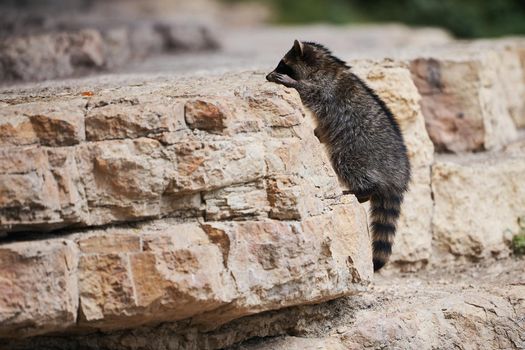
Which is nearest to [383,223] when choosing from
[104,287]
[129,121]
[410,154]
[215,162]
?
[410,154]

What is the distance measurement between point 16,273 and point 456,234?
3.38 metres

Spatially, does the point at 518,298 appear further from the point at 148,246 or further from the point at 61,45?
the point at 61,45

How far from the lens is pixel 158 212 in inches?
187

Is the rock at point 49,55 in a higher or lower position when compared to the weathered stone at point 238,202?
higher

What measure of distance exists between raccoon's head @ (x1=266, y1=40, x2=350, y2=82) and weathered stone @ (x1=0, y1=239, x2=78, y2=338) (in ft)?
7.76

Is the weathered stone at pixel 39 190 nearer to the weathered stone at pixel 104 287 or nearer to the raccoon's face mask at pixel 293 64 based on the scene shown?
the weathered stone at pixel 104 287

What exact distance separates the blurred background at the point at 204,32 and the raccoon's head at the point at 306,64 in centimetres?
68

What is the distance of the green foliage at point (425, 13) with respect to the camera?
598 inches

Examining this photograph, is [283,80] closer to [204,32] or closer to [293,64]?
[293,64]

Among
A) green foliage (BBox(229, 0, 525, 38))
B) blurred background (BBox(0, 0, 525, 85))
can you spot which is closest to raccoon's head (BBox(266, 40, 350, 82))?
blurred background (BBox(0, 0, 525, 85))

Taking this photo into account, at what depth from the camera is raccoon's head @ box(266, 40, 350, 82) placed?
6320 millimetres

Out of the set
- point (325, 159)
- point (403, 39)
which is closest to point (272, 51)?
point (403, 39)

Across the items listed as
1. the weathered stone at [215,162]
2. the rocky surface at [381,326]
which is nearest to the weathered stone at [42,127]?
the weathered stone at [215,162]

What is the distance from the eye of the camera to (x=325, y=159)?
5445mm
